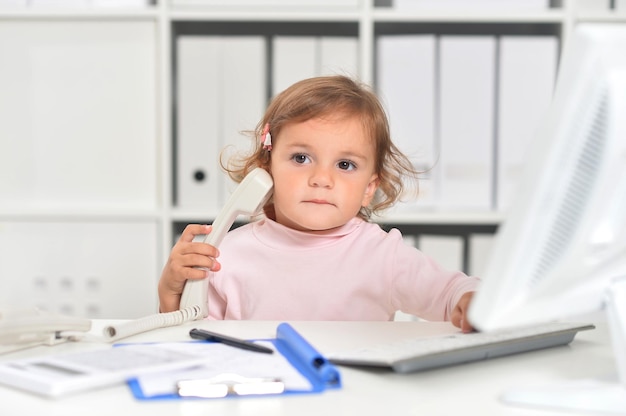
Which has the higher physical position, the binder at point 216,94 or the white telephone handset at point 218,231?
the binder at point 216,94

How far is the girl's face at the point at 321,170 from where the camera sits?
128 centimetres

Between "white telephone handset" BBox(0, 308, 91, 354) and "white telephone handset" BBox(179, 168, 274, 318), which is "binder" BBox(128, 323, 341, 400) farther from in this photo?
"white telephone handset" BBox(179, 168, 274, 318)

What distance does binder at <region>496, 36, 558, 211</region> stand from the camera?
7.03 ft

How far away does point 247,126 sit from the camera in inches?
85.3

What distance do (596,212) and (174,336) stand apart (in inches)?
21.0

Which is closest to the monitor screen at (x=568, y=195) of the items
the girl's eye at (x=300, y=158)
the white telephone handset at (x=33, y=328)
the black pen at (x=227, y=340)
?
the black pen at (x=227, y=340)

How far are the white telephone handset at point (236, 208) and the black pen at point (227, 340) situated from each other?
20 cm

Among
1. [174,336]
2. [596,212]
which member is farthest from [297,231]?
[596,212]

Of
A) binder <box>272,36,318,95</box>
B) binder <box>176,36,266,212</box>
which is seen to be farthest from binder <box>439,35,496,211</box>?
binder <box>176,36,266,212</box>

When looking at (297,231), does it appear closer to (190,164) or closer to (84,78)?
(190,164)

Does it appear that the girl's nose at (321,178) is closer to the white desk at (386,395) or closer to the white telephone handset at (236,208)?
the white telephone handset at (236,208)

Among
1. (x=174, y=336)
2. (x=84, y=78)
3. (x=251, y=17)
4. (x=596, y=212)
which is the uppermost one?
(x=251, y=17)

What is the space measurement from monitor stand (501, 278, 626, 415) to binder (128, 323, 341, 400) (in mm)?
156

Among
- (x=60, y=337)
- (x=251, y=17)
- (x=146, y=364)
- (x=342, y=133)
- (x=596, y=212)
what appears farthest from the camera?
(x=251, y=17)
